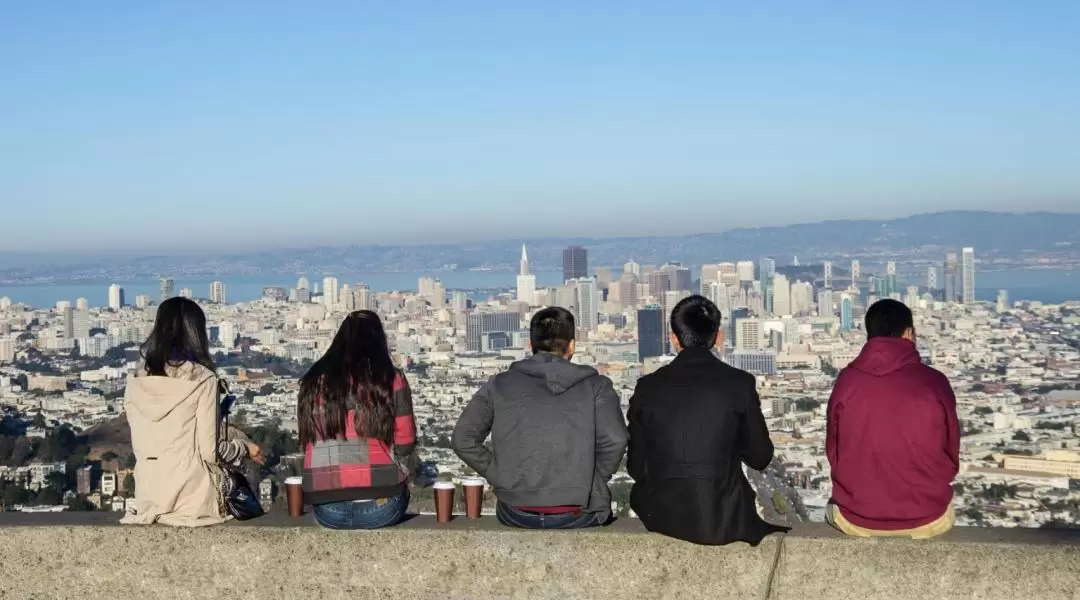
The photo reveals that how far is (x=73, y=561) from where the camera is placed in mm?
4371

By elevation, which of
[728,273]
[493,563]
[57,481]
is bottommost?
[57,481]

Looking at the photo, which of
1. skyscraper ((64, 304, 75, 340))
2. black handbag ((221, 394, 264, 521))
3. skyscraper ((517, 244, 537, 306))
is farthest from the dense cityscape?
black handbag ((221, 394, 264, 521))

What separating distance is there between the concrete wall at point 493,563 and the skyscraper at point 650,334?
23.5 metres

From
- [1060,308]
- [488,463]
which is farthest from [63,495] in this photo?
[1060,308]

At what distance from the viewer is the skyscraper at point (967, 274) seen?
38.5 metres

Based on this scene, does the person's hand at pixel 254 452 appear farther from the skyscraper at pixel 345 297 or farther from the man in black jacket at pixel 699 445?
the skyscraper at pixel 345 297

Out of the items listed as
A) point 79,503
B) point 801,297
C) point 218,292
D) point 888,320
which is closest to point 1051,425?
point 79,503

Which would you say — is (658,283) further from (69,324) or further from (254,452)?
(254,452)

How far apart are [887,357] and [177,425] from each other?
2408 millimetres

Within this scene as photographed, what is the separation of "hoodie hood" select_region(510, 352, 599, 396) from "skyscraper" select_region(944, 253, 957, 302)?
3629 centimetres

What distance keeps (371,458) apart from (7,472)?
9.04 metres

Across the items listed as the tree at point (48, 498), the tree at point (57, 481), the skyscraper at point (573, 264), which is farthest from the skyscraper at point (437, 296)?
the tree at point (48, 498)

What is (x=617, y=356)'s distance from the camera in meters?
29.6

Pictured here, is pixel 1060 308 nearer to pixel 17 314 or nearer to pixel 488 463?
pixel 17 314
